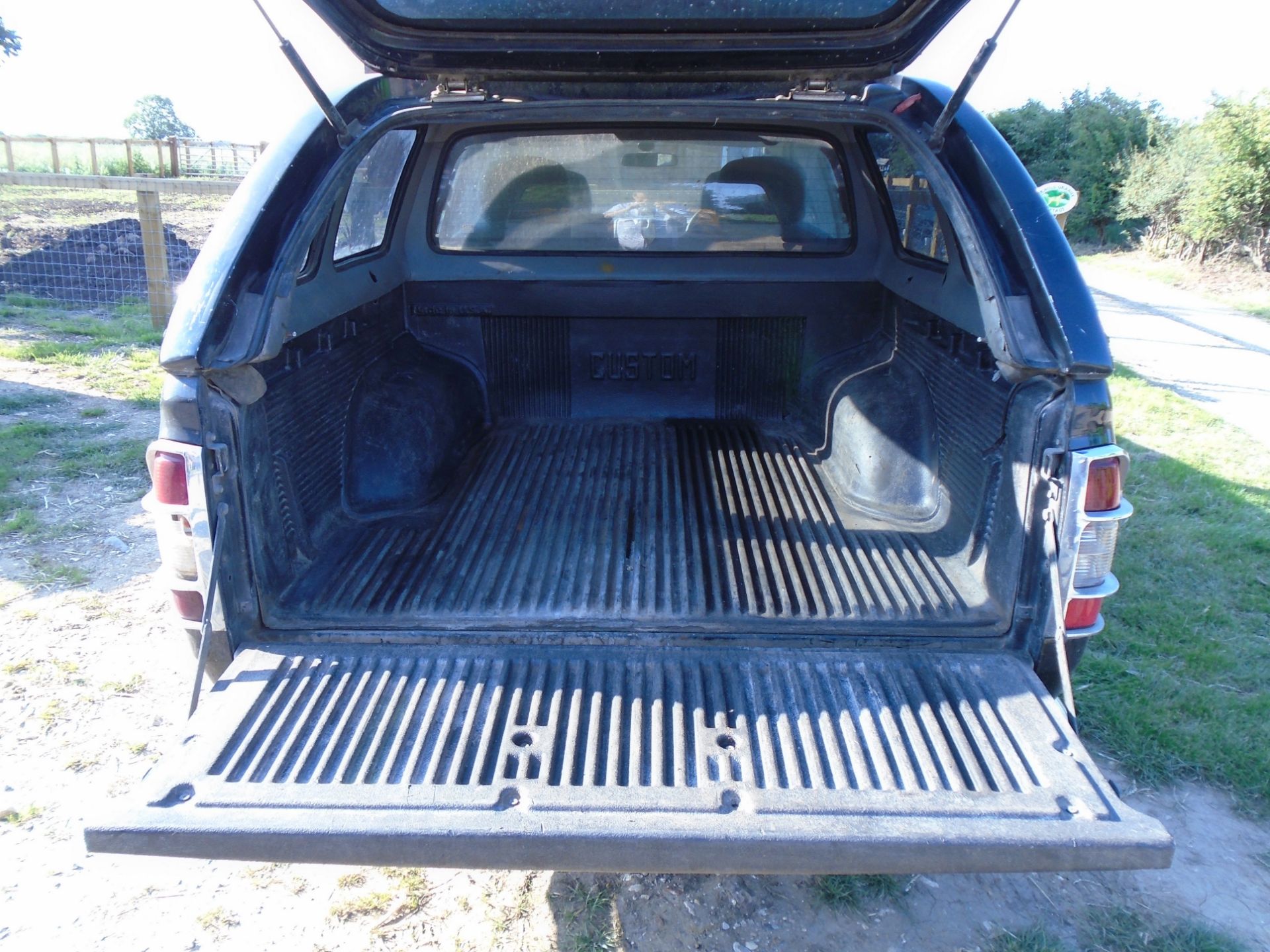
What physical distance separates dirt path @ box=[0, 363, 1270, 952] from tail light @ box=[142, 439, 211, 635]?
→ 0.38 m

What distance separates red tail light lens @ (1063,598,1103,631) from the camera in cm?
208

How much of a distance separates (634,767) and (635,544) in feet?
3.38

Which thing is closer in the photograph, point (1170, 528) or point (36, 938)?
point (36, 938)

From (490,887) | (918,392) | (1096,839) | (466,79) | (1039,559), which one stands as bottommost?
(490,887)

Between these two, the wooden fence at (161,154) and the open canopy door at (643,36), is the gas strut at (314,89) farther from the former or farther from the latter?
the wooden fence at (161,154)

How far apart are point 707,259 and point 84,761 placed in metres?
2.96

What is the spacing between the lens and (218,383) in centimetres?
206

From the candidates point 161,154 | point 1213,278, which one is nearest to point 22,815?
point 161,154

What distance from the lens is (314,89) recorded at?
2.16 m

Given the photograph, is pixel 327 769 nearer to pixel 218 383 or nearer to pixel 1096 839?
pixel 218 383

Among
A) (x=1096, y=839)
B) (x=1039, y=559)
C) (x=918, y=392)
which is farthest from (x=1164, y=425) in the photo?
(x=1096, y=839)

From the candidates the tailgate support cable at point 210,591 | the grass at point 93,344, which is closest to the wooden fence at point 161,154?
the grass at point 93,344

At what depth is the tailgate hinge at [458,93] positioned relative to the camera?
2324mm

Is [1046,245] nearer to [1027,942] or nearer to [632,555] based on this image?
[632,555]
